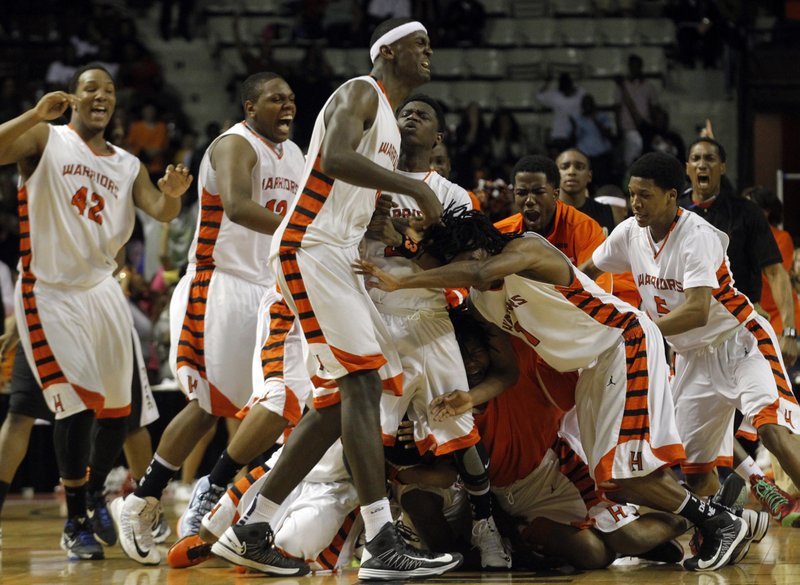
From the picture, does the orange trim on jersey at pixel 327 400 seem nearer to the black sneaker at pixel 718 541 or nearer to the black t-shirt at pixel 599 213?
the black sneaker at pixel 718 541

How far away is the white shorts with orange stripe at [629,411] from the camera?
5023 mm

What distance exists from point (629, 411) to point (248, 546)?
166 centimetres

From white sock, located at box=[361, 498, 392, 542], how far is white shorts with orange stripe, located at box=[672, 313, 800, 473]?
2.11 meters

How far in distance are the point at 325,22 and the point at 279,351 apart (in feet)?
36.0

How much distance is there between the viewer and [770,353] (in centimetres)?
600

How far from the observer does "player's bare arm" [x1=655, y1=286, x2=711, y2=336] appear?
5539mm

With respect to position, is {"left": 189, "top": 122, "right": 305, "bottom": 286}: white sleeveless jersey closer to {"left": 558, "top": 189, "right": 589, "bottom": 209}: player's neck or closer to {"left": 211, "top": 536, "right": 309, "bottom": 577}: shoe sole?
{"left": 211, "top": 536, "right": 309, "bottom": 577}: shoe sole

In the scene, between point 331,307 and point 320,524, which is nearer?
point 331,307

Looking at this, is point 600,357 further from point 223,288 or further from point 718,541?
point 223,288

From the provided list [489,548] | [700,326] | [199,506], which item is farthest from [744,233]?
[199,506]

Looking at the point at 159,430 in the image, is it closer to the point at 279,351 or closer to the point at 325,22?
the point at 279,351

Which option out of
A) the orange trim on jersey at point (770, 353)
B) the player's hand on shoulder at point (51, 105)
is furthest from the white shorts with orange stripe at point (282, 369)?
the orange trim on jersey at point (770, 353)

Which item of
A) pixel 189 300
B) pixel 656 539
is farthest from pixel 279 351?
pixel 656 539

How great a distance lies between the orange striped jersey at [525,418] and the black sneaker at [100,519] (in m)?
2.15
